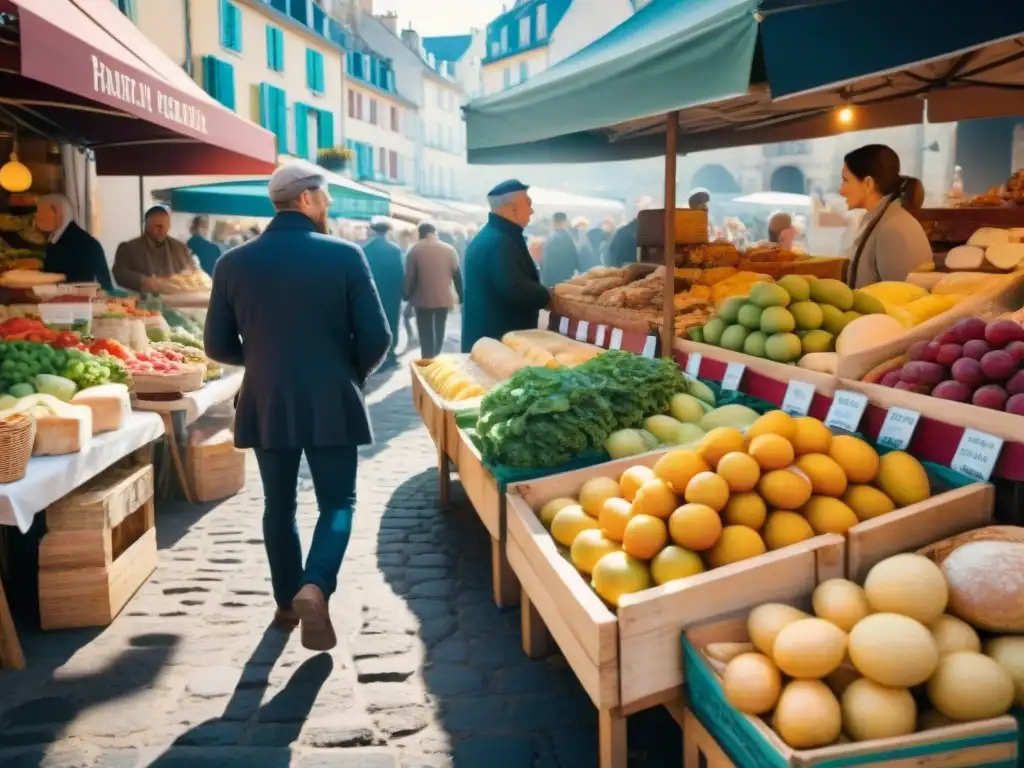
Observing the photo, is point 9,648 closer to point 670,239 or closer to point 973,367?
point 670,239

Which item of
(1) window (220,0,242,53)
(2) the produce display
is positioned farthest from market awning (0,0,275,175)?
(1) window (220,0,242,53)

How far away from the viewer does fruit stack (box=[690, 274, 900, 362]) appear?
13.0 feet

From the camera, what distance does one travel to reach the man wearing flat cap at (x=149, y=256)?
831 cm

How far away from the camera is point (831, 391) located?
11.3 feet

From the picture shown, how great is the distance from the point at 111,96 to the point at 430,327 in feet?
25.1

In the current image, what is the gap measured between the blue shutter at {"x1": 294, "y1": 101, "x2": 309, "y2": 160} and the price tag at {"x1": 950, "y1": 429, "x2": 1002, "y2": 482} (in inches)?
975

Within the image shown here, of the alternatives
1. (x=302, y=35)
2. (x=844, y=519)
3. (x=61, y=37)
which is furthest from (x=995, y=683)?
(x=302, y=35)

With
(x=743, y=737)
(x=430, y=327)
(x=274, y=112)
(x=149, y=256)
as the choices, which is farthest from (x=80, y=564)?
(x=274, y=112)

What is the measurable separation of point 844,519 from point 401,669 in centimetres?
188

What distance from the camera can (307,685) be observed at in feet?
11.8

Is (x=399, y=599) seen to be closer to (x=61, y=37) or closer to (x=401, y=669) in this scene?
(x=401, y=669)

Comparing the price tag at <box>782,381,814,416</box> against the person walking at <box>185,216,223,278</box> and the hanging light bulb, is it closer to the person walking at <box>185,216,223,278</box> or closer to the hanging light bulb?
the hanging light bulb

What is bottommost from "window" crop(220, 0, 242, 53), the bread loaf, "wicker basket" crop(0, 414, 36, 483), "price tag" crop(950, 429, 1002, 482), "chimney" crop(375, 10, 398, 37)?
the bread loaf

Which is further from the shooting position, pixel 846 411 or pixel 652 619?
pixel 846 411
